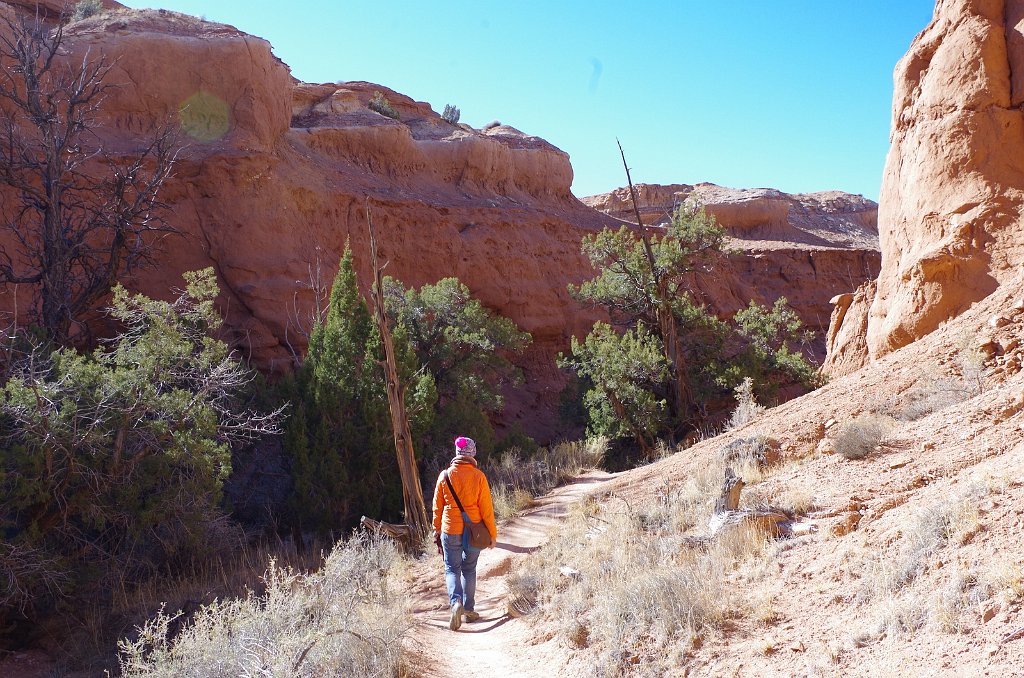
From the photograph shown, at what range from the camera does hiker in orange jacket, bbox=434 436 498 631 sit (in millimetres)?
6949

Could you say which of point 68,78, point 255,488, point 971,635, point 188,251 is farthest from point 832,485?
point 68,78

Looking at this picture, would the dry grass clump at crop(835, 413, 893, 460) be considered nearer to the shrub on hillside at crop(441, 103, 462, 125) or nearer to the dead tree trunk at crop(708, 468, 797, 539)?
the dead tree trunk at crop(708, 468, 797, 539)

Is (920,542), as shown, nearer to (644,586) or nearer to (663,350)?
(644,586)

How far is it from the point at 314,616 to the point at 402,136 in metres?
22.0

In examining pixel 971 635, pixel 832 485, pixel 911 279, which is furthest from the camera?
pixel 911 279

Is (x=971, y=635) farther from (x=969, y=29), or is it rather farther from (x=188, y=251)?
(x=188, y=251)

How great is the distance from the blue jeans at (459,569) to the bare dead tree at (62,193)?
9902 mm

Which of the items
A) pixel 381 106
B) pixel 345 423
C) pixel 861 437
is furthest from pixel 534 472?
pixel 381 106

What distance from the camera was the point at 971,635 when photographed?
3449 mm

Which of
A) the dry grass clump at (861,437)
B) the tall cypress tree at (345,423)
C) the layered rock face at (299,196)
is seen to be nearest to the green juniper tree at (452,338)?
the tall cypress tree at (345,423)

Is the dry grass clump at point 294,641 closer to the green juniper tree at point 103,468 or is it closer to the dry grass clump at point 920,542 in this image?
the dry grass clump at point 920,542

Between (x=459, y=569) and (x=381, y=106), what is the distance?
994 inches

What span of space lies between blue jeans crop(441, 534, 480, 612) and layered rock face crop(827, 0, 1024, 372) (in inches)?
318

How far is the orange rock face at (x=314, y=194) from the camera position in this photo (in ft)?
63.4
